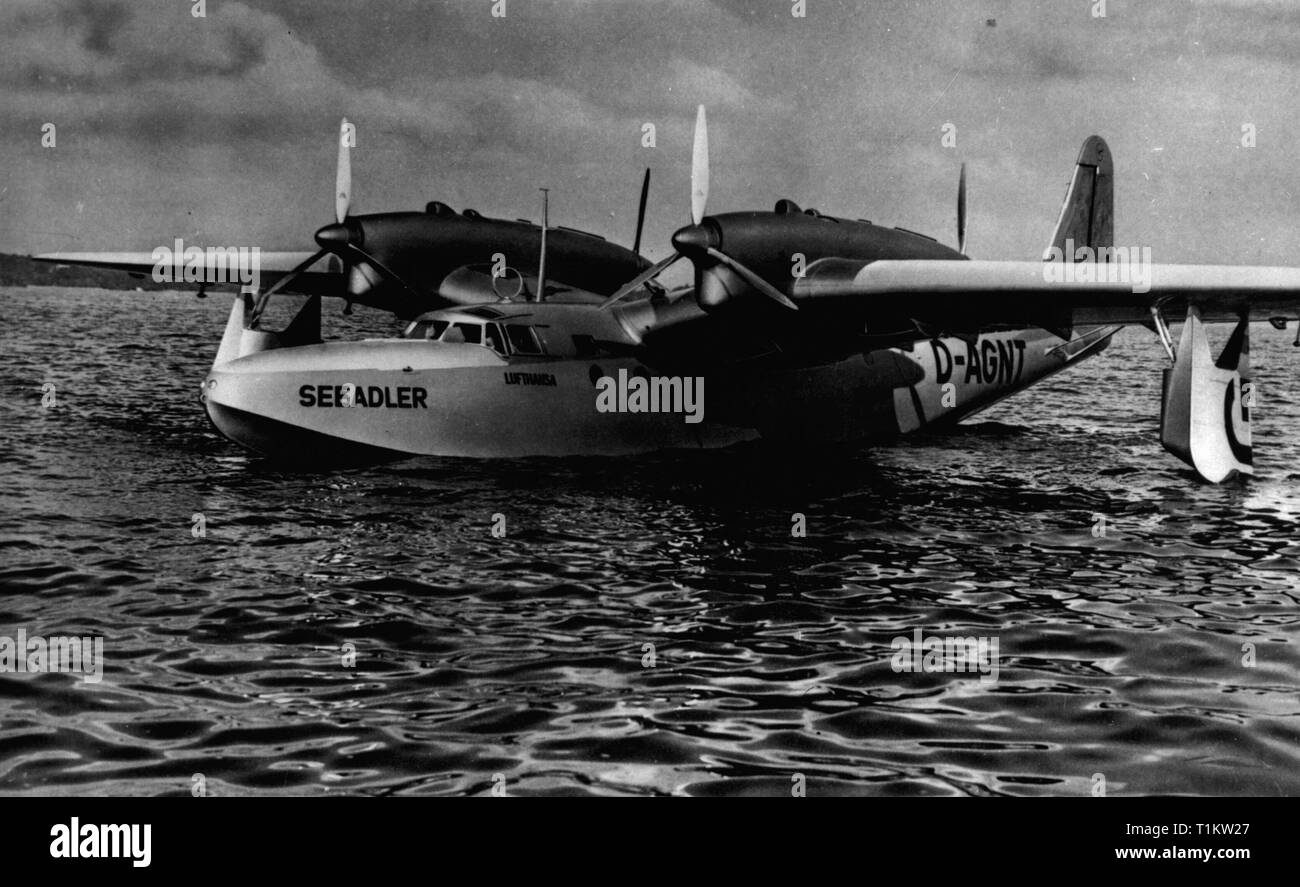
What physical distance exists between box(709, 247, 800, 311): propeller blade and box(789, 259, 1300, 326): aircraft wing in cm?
26

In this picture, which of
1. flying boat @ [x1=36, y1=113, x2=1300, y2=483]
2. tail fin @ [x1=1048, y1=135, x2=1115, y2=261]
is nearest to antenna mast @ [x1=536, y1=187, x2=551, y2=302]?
flying boat @ [x1=36, y1=113, x2=1300, y2=483]

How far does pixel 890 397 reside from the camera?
1900 cm

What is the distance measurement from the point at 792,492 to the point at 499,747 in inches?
344

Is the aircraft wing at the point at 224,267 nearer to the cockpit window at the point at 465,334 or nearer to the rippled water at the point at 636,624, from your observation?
the rippled water at the point at 636,624

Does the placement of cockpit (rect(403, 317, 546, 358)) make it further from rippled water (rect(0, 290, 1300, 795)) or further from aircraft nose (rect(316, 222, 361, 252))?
aircraft nose (rect(316, 222, 361, 252))

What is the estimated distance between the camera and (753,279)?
1350cm

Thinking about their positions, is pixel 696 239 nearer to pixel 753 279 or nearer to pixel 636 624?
pixel 753 279

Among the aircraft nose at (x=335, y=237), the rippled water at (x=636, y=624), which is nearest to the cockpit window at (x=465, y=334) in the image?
the rippled water at (x=636, y=624)

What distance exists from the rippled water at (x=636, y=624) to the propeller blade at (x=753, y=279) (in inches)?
92.3

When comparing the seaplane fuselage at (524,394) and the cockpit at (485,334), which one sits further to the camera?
the cockpit at (485,334)

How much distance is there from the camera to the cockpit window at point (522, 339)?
14852 mm

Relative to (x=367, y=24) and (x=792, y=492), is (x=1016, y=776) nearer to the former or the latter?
(x=792, y=492)
